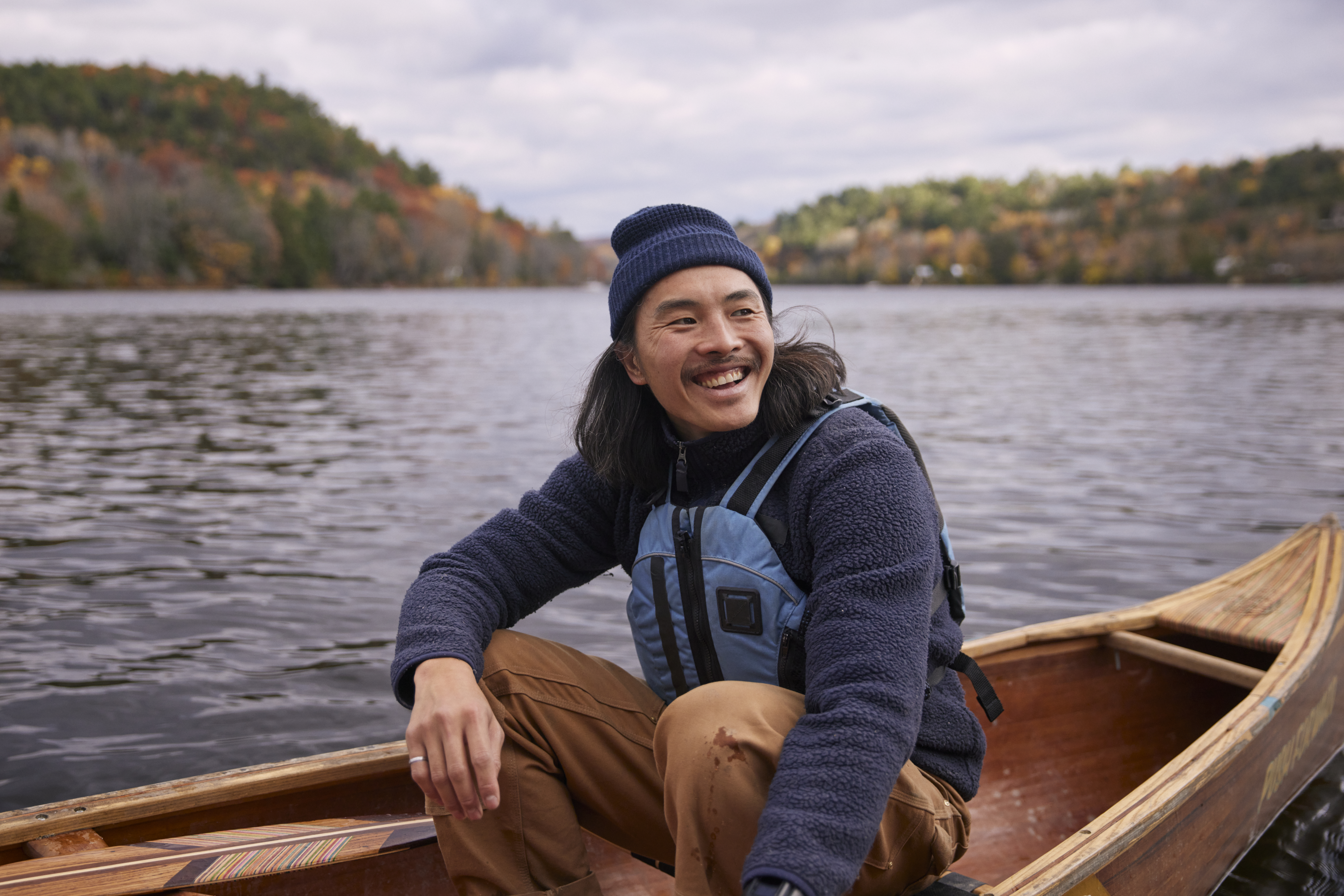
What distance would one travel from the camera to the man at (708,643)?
70.2 inches

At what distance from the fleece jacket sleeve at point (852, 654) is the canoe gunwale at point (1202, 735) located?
2.15 feet

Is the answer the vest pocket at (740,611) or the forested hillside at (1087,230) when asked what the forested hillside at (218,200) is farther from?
the vest pocket at (740,611)

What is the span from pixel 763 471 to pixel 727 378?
225 mm

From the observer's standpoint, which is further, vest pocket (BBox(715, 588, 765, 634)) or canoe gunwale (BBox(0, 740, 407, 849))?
canoe gunwale (BBox(0, 740, 407, 849))

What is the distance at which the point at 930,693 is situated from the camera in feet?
6.86

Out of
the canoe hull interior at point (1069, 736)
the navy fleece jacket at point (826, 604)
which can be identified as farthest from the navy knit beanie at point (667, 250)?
the canoe hull interior at point (1069, 736)

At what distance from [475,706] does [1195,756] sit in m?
2.09

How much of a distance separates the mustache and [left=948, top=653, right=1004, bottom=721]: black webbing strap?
76 cm

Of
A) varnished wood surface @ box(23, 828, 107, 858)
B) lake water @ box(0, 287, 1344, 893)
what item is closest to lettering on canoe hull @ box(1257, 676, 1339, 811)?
lake water @ box(0, 287, 1344, 893)

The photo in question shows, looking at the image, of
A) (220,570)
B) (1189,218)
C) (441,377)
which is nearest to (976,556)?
(220,570)

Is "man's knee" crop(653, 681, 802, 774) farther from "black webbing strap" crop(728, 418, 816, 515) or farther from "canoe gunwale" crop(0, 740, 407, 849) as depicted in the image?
"canoe gunwale" crop(0, 740, 407, 849)

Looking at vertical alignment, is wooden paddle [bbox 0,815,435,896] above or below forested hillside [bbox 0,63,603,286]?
below

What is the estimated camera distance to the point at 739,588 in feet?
6.88

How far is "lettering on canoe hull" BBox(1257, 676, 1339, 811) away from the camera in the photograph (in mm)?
3652
